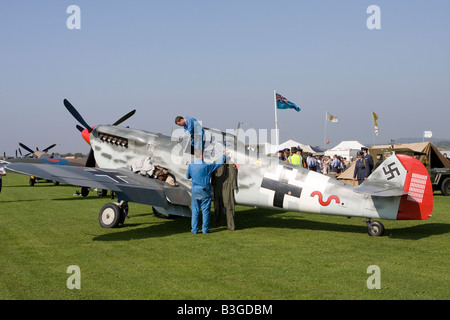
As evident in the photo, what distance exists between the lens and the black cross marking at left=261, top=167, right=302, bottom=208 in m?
8.56

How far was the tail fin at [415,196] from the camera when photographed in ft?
25.3

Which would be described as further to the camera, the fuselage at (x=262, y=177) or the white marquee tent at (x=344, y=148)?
the white marquee tent at (x=344, y=148)

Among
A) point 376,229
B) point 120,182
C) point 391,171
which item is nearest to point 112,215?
point 120,182

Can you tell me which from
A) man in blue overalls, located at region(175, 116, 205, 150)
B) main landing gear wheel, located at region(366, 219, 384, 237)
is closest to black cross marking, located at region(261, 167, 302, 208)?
main landing gear wheel, located at region(366, 219, 384, 237)

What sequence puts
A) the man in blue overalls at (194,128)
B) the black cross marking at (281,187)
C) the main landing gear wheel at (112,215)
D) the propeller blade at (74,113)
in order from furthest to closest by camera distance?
the propeller blade at (74,113) → the man in blue overalls at (194,128) → the main landing gear wheel at (112,215) → the black cross marking at (281,187)

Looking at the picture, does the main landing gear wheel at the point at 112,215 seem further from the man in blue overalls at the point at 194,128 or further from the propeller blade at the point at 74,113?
the propeller blade at the point at 74,113

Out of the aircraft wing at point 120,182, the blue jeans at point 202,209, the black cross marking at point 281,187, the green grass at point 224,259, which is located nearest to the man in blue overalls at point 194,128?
the aircraft wing at point 120,182

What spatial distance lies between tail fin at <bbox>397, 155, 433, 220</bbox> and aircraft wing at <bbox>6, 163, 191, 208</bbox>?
4.50m

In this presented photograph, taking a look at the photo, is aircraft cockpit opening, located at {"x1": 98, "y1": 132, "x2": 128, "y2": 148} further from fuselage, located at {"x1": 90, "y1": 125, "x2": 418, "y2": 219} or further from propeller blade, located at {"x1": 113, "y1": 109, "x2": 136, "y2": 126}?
propeller blade, located at {"x1": 113, "y1": 109, "x2": 136, "y2": 126}

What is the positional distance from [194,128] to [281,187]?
2570 mm

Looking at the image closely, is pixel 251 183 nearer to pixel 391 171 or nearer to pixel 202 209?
pixel 202 209

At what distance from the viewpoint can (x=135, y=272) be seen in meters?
5.74

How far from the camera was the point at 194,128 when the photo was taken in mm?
9766
